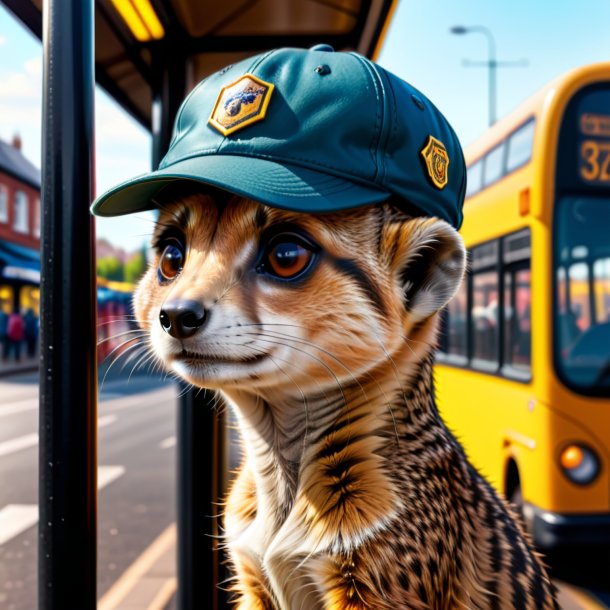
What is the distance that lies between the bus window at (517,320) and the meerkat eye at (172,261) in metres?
3.28

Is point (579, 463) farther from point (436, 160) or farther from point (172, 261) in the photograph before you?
point (172, 261)

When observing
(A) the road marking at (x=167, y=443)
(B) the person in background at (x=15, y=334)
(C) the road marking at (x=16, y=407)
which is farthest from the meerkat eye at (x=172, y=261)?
(B) the person in background at (x=15, y=334)

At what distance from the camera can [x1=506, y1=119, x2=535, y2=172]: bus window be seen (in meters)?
3.90

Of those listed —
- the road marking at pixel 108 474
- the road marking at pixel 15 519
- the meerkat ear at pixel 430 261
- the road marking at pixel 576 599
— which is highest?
the meerkat ear at pixel 430 261

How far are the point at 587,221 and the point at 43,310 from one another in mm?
3496

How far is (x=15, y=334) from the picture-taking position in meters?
18.8

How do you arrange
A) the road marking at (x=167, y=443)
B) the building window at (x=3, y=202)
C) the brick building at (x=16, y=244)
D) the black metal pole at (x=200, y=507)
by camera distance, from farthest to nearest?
the building window at (x=3, y=202) → the brick building at (x=16, y=244) → the road marking at (x=167, y=443) → the black metal pole at (x=200, y=507)

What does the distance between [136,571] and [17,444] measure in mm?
5119

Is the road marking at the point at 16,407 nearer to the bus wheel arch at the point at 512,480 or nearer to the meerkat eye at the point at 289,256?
the bus wheel arch at the point at 512,480

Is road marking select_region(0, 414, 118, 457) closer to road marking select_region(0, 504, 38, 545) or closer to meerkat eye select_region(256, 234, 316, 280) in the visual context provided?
road marking select_region(0, 504, 38, 545)

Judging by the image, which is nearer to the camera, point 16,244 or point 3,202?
point 3,202

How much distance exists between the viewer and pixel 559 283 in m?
3.87

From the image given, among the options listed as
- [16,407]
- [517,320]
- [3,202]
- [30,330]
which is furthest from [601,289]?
[3,202]

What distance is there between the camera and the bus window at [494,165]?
4.31 m
